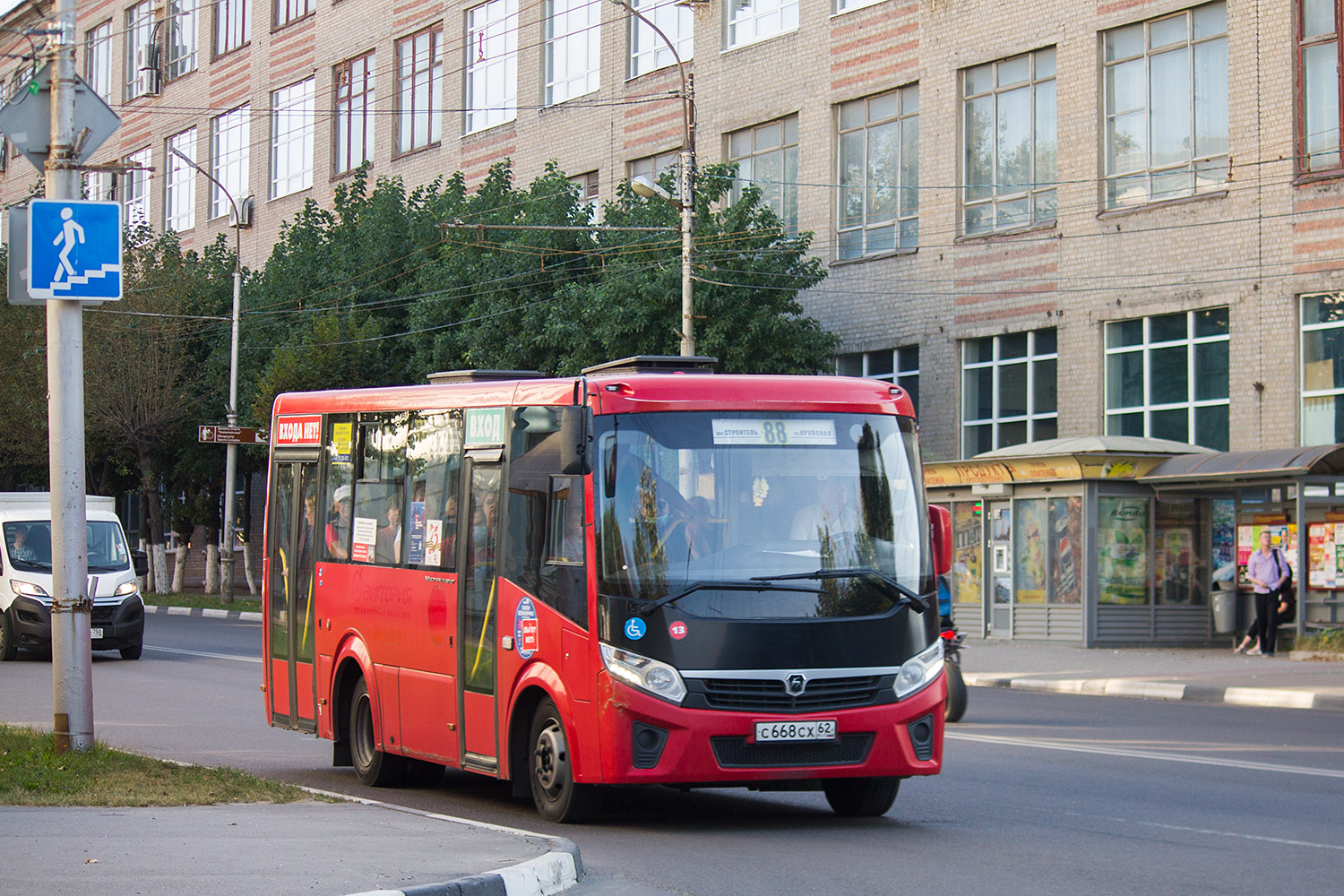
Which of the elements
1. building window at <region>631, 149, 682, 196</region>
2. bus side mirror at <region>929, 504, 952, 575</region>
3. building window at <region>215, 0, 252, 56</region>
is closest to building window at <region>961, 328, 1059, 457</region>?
building window at <region>631, 149, 682, 196</region>

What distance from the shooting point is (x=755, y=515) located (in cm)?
911

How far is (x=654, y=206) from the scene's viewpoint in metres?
31.0

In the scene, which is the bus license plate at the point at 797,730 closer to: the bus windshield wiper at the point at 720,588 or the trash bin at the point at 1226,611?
the bus windshield wiper at the point at 720,588

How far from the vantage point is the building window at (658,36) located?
37.0 m

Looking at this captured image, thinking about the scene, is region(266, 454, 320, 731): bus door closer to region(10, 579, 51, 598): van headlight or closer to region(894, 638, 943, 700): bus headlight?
region(894, 638, 943, 700): bus headlight

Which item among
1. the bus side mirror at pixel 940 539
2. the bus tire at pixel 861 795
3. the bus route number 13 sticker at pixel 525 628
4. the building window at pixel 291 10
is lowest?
the bus tire at pixel 861 795

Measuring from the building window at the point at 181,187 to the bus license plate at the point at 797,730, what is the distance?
175 ft

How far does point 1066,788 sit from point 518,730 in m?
3.72

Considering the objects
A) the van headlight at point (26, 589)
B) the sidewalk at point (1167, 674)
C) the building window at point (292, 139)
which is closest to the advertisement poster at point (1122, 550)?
the sidewalk at point (1167, 674)

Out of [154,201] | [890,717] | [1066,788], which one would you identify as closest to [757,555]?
[890,717]

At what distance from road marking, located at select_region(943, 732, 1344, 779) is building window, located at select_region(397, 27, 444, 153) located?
34179 mm

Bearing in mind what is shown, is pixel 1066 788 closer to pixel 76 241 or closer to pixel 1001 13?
pixel 76 241

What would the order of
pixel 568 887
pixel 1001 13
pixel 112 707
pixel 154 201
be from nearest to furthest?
pixel 568 887
pixel 112 707
pixel 1001 13
pixel 154 201

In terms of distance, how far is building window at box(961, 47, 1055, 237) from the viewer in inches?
1158
